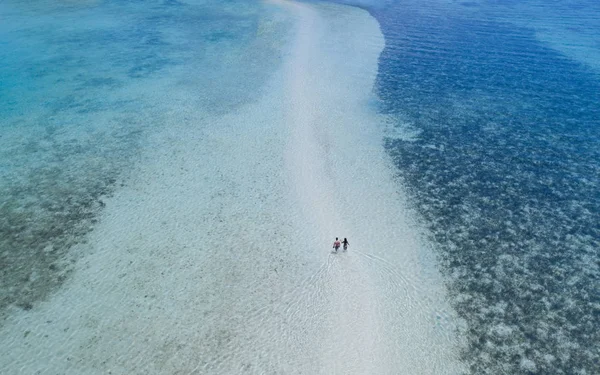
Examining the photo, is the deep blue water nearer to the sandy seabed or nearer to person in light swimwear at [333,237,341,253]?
the sandy seabed

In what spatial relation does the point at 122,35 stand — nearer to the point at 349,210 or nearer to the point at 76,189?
the point at 76,189

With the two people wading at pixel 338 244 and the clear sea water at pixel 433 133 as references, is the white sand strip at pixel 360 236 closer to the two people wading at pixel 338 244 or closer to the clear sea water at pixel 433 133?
the two people wading at pixel 338 244

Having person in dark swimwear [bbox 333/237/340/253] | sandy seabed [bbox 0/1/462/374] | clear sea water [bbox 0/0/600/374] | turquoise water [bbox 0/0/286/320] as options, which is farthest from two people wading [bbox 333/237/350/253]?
turquoise water [bbox 0/0/286/320]

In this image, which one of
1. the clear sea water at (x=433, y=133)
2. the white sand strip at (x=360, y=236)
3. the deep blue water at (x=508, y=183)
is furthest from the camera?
the clear sea water at (x=433, y=133)

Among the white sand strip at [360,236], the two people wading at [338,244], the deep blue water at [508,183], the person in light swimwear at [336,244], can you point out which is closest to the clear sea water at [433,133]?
the deep blue water at [508,183]

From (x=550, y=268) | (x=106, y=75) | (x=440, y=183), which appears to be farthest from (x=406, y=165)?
(x=106, y=75)
